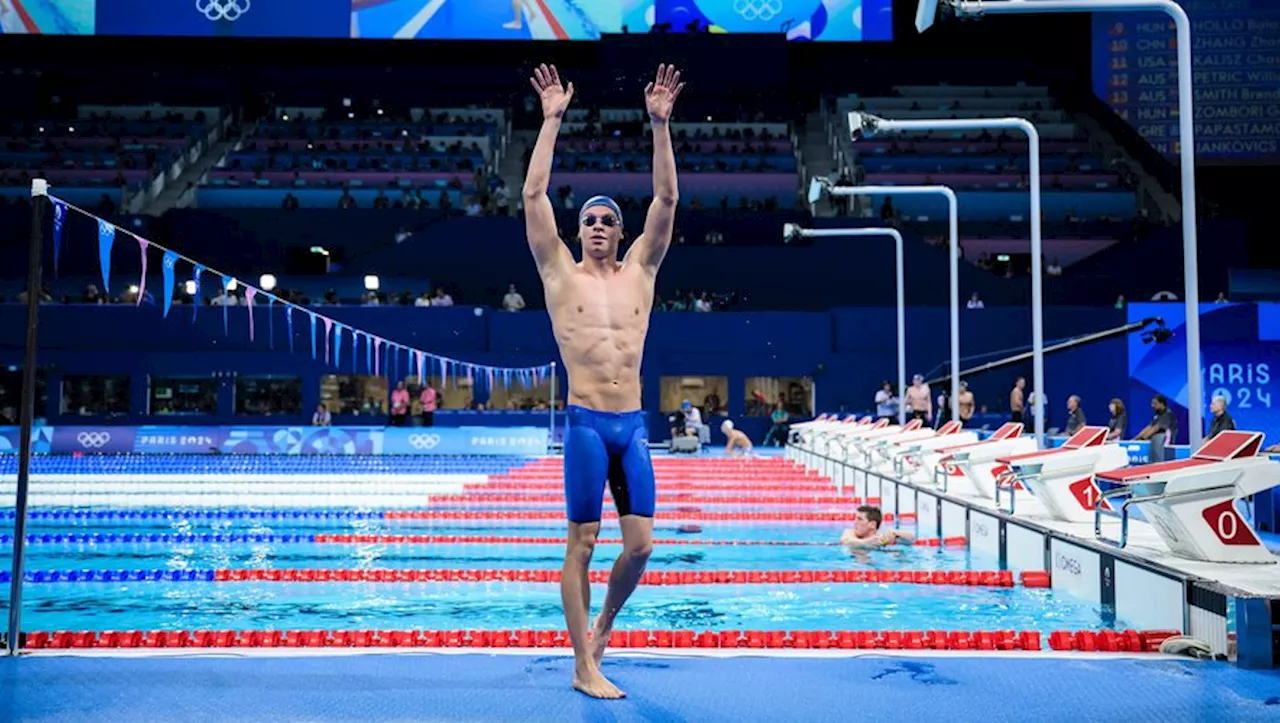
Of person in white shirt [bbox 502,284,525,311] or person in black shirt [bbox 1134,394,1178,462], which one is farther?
person in white shirt [bbox 502,284,525,311]

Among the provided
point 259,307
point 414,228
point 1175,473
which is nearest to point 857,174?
point 414,228

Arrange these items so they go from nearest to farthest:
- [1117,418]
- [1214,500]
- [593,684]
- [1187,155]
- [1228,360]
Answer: [593,684] < [1214,500] < [1187,155] < [1228,360] < [1117,418]

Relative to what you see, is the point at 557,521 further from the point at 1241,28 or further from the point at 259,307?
the point at 1241,28

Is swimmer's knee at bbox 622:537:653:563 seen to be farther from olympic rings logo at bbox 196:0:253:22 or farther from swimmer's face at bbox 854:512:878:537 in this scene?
olympic rings logo at bbox 196:0:253:22

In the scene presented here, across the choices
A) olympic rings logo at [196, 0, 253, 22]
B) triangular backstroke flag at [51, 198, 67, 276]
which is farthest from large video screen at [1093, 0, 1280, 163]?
olympic rings logo at [196, 0, 253, 22]

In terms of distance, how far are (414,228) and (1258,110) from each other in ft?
70.8

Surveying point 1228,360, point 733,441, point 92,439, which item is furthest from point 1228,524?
point 92,439

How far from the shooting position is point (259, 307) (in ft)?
94.3

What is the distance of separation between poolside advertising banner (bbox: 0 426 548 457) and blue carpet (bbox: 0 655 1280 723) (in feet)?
64.9

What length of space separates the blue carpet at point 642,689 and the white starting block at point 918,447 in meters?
8.23

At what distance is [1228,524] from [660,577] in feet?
11.5

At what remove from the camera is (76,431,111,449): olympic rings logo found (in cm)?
2428

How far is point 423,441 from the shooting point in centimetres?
2464

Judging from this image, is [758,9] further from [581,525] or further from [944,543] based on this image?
[581,525]
